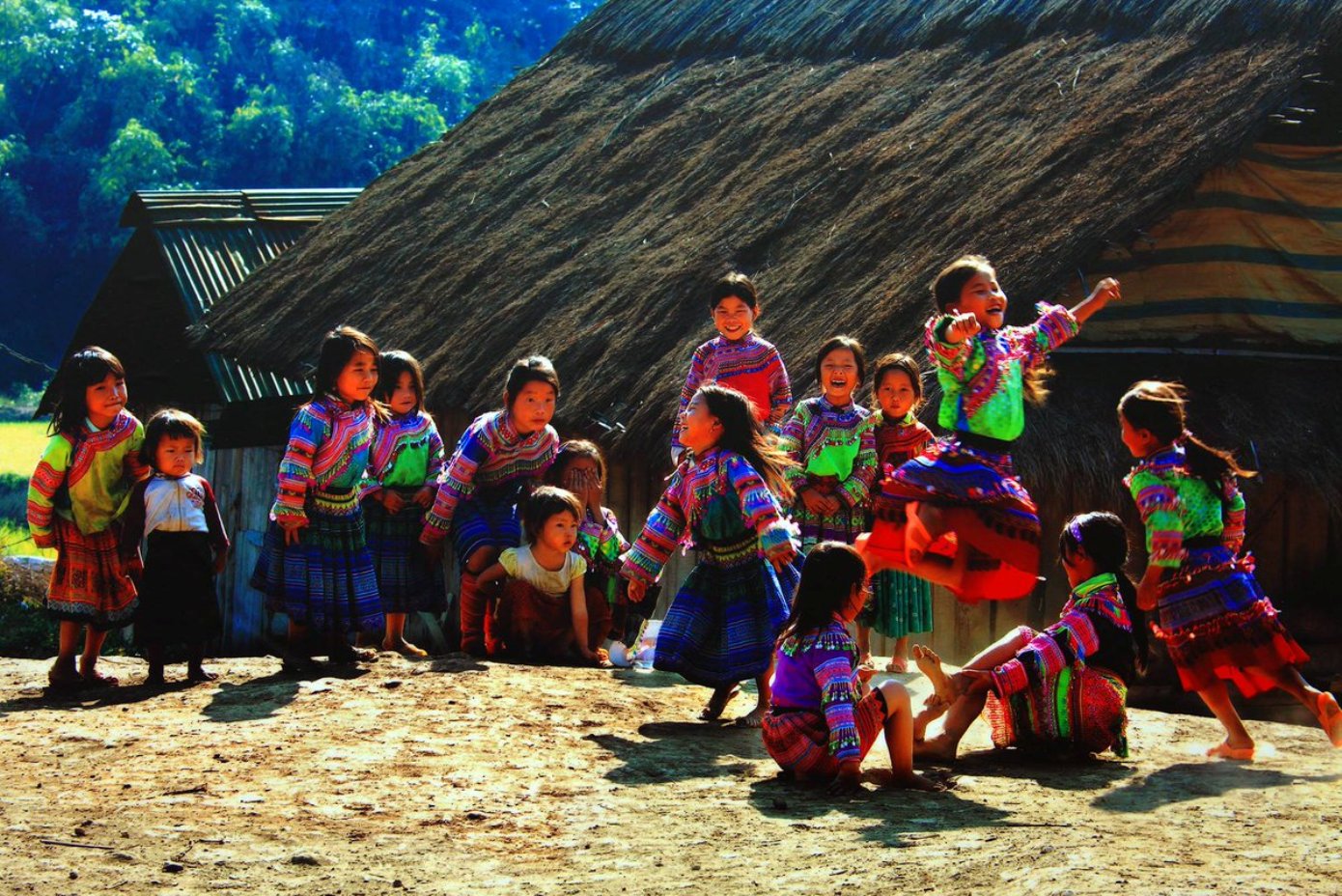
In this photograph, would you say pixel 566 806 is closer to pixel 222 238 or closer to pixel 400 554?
pixel 400 554

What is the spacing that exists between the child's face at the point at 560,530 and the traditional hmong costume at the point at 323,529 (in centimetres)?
82

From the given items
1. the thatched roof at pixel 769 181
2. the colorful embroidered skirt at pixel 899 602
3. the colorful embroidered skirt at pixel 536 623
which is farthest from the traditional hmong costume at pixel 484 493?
the thatched roof at pixel 769 181

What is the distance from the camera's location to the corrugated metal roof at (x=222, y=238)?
16422 millimetres

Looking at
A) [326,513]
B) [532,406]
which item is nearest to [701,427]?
[532,406]

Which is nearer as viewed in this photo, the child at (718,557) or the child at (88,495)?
the child at (718,557)

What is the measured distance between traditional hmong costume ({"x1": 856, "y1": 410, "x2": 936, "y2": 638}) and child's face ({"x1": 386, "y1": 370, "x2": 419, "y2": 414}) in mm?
2149

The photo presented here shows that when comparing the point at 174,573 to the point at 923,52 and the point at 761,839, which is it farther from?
the point at 923,52

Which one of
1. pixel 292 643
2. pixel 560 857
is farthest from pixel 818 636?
pixel 292 643

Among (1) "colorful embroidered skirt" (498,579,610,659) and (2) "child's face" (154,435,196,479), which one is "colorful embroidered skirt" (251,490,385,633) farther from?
(1) "colorful embroidered skirt" (498,579,610,659)

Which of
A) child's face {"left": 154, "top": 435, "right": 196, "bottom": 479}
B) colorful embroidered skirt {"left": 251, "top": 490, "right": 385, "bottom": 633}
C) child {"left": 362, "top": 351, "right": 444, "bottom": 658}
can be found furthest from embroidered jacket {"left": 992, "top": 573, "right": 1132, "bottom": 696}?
child's face {"left": 154, "top": 435, "right": 196, "bottom": 479}

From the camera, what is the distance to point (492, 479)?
27.8 ft

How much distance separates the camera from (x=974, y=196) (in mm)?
10414

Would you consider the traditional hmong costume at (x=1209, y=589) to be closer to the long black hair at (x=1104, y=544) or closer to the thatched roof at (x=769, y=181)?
the long black hair at (x=1104, y=544)

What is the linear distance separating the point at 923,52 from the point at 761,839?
27.9 feet
